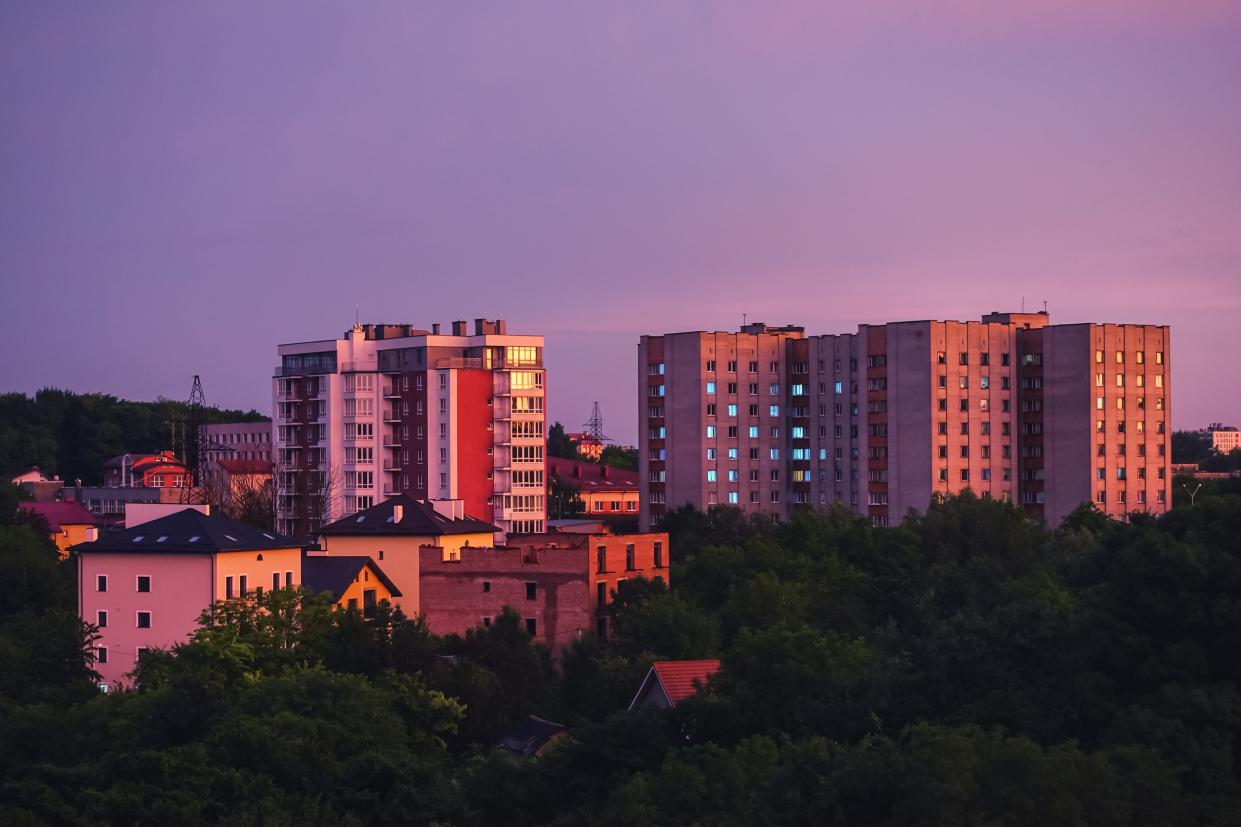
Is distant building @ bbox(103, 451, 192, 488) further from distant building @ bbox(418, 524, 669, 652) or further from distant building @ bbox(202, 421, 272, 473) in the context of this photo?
distant building @ bbox(418, 524, 669, 652)

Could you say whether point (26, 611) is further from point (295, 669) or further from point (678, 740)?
point (678, 740)

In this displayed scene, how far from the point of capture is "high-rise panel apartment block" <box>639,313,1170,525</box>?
8444 centimetres

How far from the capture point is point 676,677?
42.8m

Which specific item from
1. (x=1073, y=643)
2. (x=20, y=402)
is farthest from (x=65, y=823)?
(x=20, y=402)

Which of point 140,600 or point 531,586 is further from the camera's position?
point 531,586

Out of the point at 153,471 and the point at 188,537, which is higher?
the point at 188,537

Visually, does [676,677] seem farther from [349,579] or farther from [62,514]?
[62,514]

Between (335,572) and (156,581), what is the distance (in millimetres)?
6469

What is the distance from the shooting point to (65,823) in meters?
35.9

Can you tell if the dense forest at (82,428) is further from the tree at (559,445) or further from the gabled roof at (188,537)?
the gabled roof at (188,537)

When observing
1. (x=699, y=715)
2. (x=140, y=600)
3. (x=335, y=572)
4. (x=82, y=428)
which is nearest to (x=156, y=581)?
(x=140, y=600)

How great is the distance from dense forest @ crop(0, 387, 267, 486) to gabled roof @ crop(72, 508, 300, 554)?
87.9 meters

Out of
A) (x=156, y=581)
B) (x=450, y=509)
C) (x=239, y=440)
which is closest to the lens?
(x=156, y=581)

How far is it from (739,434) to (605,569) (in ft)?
105
